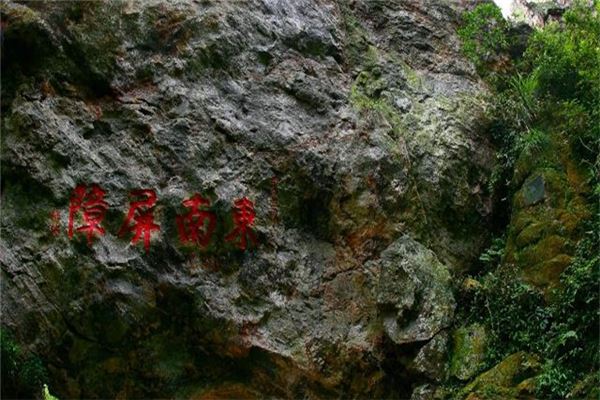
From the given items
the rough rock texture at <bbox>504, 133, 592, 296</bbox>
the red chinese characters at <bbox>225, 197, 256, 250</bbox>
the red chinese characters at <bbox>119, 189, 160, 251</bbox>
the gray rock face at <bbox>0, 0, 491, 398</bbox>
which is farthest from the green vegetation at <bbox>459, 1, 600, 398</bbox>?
the red chinese characters at <bbox>119, 189, 160, 251</bbox>

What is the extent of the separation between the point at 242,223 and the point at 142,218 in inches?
43.4

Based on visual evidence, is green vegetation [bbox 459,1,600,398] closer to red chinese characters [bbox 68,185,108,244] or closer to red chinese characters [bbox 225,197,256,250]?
red chinese characters [bbox 225,197,256,250]

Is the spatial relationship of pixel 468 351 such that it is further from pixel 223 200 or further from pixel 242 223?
pixel 223 200

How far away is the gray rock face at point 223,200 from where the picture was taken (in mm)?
6707

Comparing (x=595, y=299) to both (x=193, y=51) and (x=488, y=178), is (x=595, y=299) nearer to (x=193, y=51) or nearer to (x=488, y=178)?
(x=488, y=178)

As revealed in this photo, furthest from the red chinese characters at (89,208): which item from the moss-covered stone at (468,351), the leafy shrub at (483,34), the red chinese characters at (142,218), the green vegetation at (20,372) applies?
the leafy shrub at (483,34)

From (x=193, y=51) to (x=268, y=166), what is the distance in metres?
1.77

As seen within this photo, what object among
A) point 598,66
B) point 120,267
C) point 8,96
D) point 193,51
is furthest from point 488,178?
point 8,96

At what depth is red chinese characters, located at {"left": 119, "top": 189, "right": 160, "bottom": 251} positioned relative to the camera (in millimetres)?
6926

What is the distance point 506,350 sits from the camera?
6496mm

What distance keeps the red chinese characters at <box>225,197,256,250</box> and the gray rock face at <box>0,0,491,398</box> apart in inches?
3.2

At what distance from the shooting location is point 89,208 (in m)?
6.90

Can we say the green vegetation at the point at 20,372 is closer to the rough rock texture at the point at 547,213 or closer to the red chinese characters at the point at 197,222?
the red chinese characters at the point at 197,222

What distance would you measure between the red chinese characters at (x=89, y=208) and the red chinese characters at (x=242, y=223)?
54.8 inches
